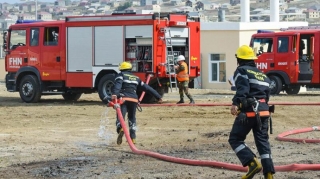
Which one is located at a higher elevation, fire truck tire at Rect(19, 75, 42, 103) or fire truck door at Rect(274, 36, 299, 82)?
fire truck door at Rect(274, 36, 299, 82)

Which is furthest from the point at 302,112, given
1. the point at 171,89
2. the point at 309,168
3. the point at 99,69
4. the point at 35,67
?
the point at 309,168

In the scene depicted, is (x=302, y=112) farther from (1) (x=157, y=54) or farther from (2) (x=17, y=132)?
(2) (x=17, y=132)

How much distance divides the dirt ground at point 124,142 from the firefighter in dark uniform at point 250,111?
76 centimetres

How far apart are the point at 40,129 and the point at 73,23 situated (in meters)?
7.20

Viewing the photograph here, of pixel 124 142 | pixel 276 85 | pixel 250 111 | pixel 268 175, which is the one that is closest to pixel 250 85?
pixel 250 111

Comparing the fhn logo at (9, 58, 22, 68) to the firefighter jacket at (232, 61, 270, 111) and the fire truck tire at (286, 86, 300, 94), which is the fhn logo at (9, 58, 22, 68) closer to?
the fire truck tire at (286, 86, 300, 94)

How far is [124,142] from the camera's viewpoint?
52.5ft

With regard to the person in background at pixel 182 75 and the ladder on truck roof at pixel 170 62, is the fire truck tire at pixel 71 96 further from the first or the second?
the person in background at pixel 182 75

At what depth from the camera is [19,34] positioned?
88.0 ft

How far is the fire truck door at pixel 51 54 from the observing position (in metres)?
26.0

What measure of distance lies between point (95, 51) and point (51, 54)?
172 centimetres

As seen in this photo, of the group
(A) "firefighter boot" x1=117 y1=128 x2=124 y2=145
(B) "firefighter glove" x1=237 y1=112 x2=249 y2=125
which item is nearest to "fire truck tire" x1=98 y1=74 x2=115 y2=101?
(A) "firefighter boot" x1=117 y1=128 x2=124 y2=145

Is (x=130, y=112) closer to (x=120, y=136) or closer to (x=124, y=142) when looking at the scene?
(x=120, y=136)

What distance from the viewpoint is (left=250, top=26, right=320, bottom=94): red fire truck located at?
29.5 meters
